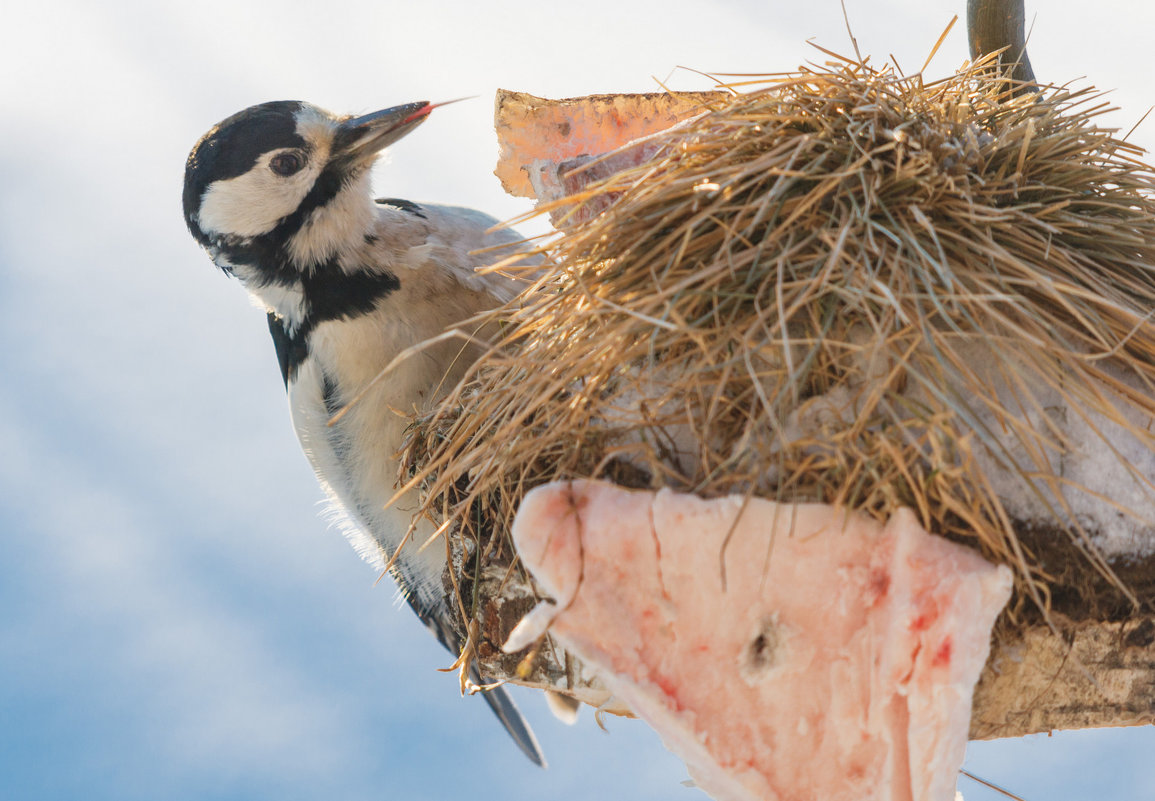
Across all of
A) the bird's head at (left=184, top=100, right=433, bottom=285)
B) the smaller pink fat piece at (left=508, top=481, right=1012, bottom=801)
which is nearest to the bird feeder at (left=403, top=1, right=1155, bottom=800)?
the smaller pink fat piece at (left=508, top=481, right=1012, bottom=801)

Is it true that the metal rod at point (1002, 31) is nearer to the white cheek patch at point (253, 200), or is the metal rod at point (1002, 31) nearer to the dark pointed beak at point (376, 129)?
the dark pointed beak at point (376, 129)

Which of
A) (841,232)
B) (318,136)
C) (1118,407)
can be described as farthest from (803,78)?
(318,136)

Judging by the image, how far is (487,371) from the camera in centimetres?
215

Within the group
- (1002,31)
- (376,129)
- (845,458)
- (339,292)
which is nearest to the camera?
(845,458)

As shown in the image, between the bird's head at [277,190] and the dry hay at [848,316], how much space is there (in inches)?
38.7

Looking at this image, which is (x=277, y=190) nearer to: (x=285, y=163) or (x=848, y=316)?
(x=285, y=163)

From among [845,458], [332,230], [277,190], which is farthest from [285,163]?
[845,458]

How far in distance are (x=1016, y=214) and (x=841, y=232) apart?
32 cm

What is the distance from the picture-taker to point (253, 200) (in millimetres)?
2666

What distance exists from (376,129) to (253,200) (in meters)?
0.36

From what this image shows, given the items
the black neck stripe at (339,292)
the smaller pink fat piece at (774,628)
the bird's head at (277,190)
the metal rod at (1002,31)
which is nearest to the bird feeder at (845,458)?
the smaller pink fat piece at (774,628)

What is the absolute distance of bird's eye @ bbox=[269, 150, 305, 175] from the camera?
2.68 metres

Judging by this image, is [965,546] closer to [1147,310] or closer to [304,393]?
[1147,310]

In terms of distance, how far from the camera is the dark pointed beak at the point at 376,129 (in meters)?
2.74
